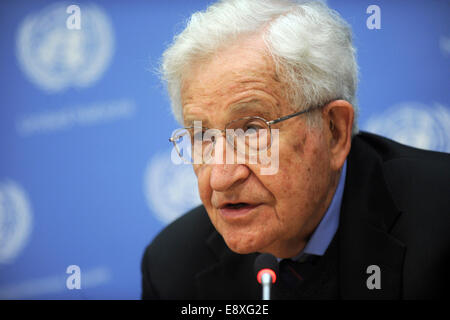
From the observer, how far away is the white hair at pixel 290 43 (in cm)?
154

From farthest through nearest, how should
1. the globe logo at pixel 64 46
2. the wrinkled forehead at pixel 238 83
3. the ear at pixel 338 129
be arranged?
1. the globe logo at pixel 64 46
2. the ear at pixel 338 129
3. the wrinkled forehead at pixel 238 83

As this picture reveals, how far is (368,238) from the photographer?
168 centimetres

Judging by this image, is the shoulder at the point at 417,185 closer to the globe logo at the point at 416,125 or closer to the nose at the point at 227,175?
the globe logo at the point at 416,125

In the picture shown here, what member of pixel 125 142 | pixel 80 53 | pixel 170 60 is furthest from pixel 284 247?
pixel 80 53

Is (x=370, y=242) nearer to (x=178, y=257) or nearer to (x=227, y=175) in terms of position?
(x=227, y=175)

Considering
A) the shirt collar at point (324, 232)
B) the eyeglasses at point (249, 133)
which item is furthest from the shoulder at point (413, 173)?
the eyeglasses at point (249, 133)

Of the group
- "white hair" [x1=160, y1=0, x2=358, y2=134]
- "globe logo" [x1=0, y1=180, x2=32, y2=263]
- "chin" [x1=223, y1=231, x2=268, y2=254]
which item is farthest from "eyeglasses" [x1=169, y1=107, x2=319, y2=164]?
"globe logo" [x1=0, y1=180, x2=32, y2=263]

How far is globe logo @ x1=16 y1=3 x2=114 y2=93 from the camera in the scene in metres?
2.45

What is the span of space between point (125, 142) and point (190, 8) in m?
0.82

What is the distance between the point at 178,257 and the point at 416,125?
1.36m

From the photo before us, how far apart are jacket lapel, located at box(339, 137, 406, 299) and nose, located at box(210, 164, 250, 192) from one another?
51 centimetres

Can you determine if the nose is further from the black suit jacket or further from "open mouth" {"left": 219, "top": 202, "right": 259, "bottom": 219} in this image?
the black suit jacket

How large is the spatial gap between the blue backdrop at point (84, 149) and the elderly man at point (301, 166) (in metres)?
0.72
